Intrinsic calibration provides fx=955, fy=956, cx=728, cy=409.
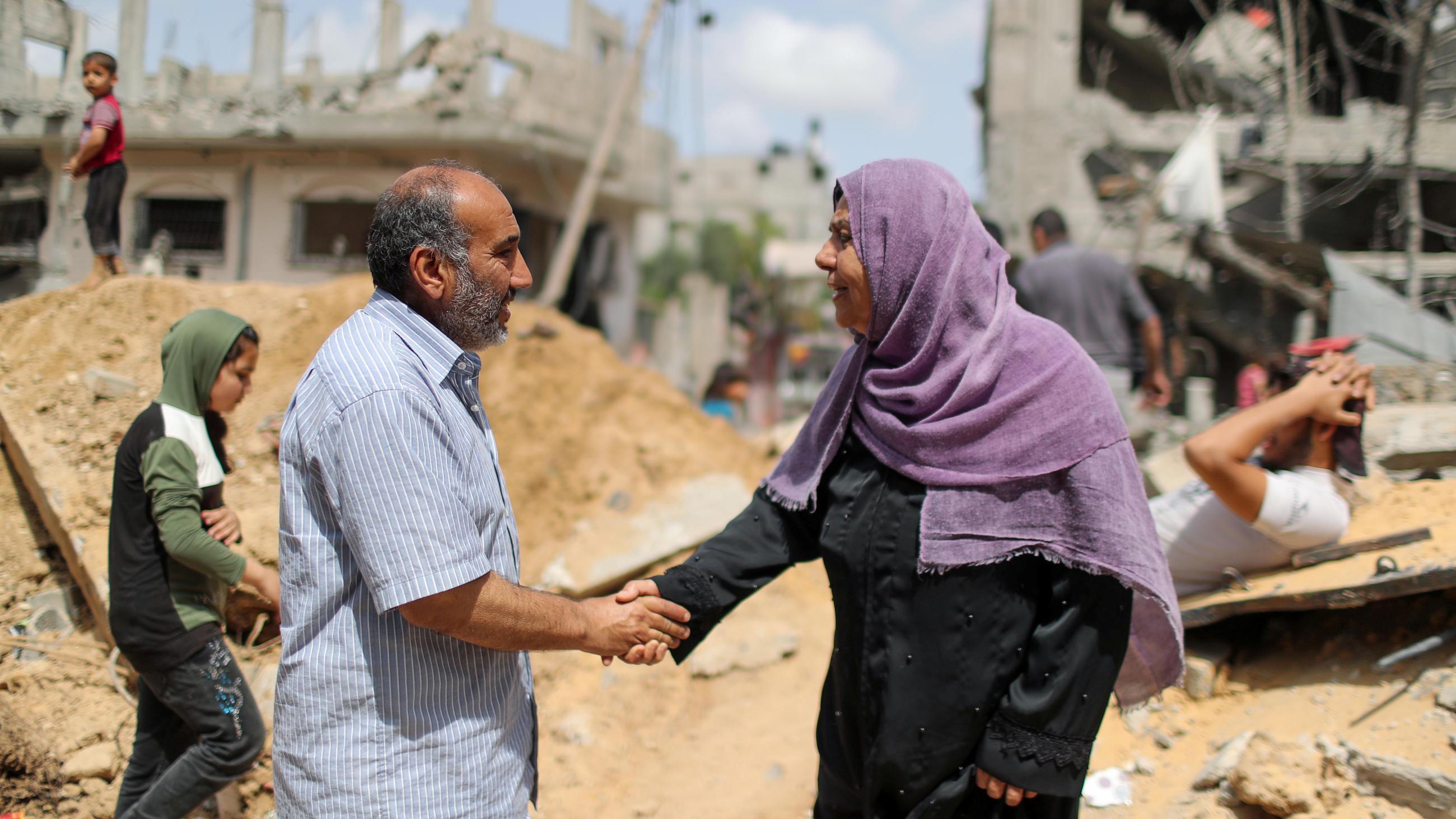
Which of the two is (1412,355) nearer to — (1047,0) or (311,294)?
(311,294)

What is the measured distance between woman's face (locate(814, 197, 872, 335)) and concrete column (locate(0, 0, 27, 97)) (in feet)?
15.7

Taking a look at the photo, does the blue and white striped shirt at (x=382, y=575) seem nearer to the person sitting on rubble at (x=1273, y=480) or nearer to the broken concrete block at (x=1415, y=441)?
the person sitting on rubble at (x=1273, y=480)

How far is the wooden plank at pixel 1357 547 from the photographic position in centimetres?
330

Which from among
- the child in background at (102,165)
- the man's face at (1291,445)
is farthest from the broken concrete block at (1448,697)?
the child in background at (102,165)

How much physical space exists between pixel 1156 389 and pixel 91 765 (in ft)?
17.6

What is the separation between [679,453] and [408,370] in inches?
180

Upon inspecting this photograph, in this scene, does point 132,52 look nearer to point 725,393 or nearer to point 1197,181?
point 725,393

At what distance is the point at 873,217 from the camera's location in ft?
6.82

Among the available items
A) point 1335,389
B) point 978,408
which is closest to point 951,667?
point 978,408

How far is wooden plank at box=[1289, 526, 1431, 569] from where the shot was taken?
10.8 ft

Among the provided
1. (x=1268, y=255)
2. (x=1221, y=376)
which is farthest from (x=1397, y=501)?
(x=1221, y=376)

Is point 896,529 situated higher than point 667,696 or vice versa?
point 896,529

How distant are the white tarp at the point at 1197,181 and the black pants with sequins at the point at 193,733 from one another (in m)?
10.6

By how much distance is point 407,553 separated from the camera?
5.14ft
